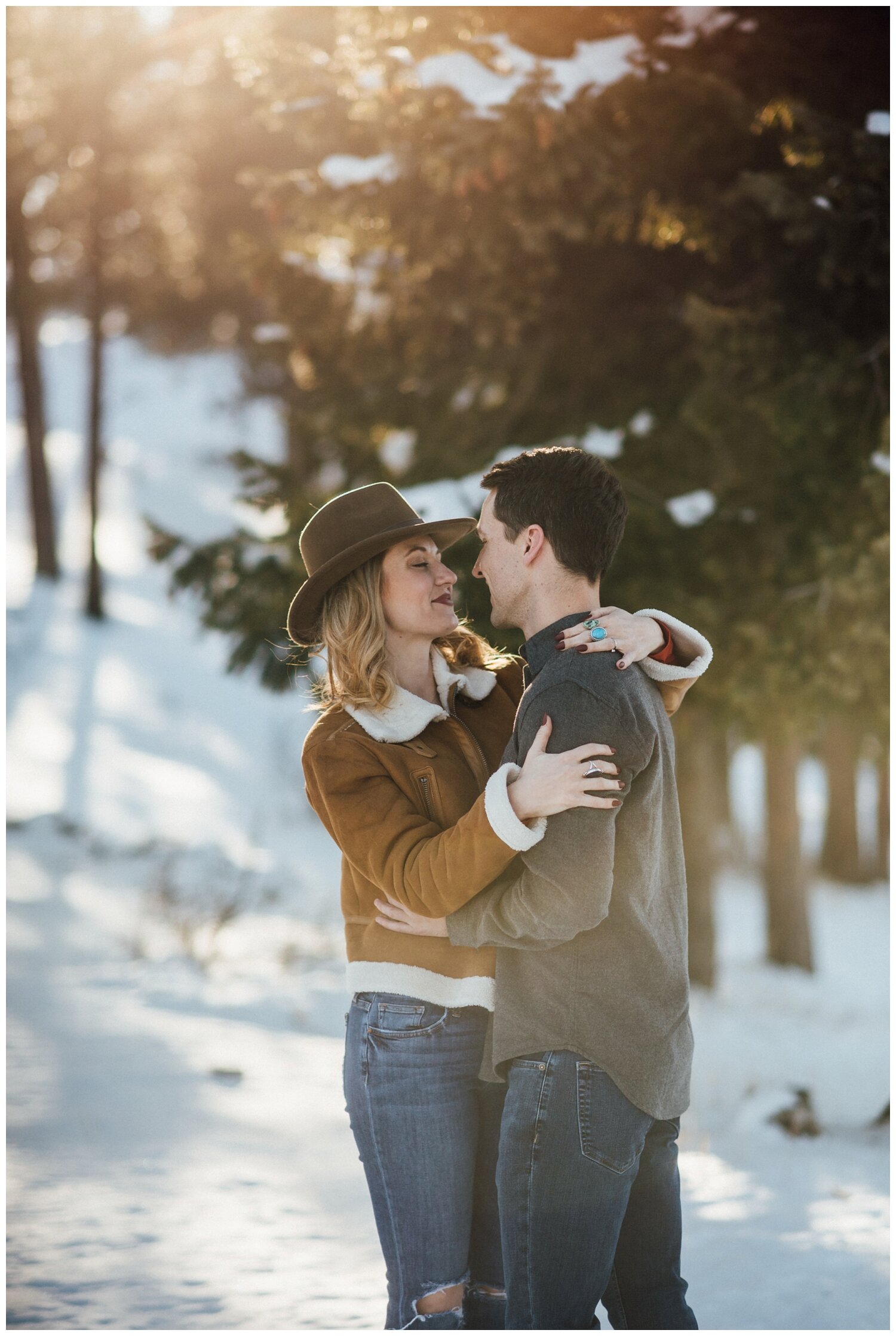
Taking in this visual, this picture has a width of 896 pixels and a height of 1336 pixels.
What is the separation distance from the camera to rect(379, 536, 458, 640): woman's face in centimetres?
269

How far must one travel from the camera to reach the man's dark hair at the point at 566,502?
2.29m

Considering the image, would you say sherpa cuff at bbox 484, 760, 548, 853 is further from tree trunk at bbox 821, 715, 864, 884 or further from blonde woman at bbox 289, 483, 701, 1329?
tree trunk at bbox 821, 715, 864, 884

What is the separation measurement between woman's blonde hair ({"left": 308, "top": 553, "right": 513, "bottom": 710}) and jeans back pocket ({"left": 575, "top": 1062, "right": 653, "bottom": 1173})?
0.93 metres

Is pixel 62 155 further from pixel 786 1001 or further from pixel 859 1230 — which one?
pixel 859 1230

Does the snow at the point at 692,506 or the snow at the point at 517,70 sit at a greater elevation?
the snow at the point at 517,70

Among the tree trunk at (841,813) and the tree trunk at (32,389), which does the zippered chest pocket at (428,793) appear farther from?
the tree trunk at (32,389)

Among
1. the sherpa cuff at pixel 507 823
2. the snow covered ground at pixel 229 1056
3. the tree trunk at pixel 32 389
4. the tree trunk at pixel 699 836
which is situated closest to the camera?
the sherpa cuff at pixel 507 823

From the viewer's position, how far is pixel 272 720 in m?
18.3

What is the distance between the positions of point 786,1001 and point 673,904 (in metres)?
7.88

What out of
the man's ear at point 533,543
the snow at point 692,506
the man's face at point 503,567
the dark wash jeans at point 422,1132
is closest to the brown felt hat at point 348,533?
the man's face at point 503,567

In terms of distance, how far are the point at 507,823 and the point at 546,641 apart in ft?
1.40

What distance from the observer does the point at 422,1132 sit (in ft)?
7.82

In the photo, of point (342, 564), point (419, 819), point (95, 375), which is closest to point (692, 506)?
point (342, 564)

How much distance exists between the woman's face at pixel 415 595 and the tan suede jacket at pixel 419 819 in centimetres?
16
